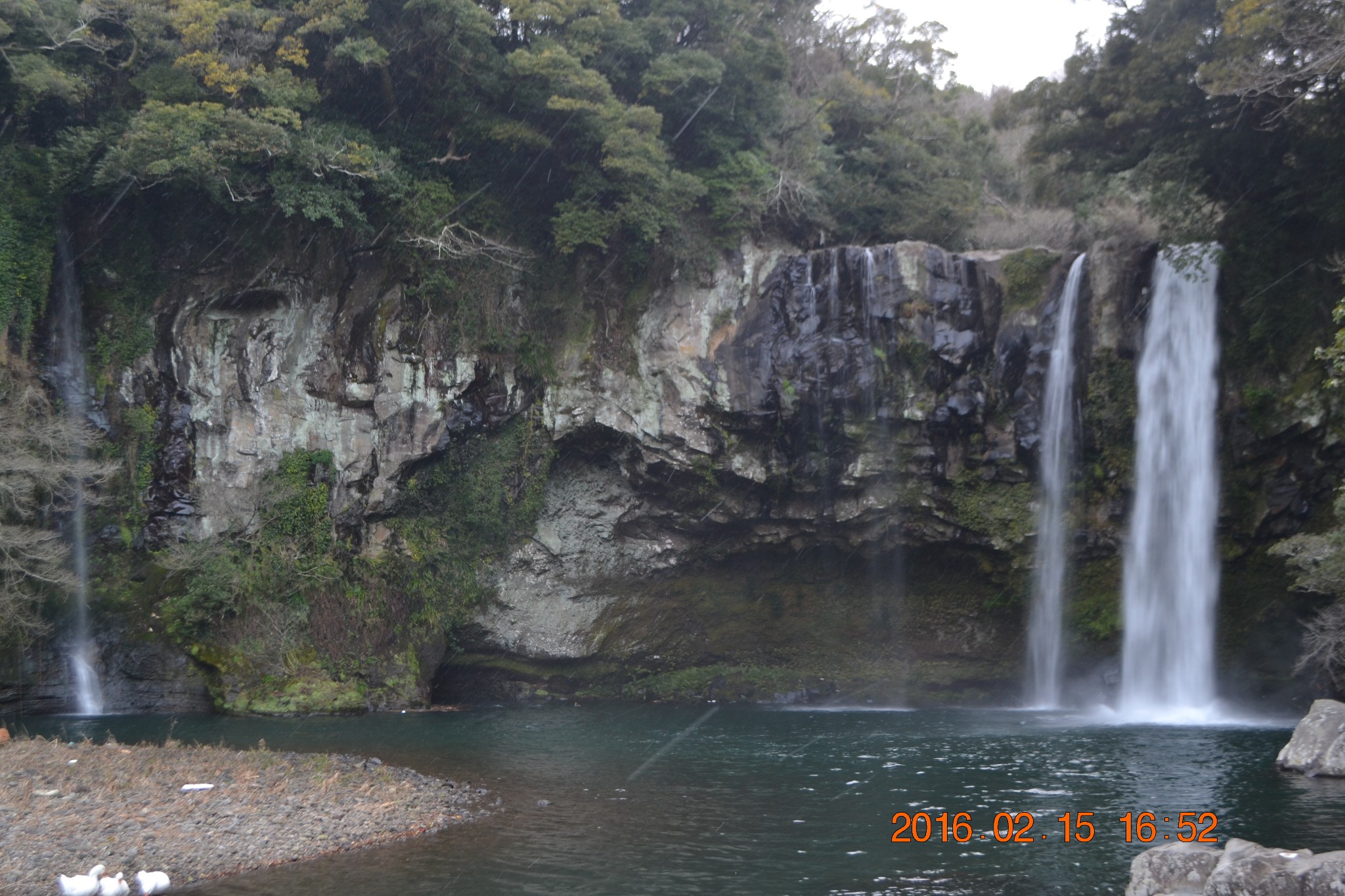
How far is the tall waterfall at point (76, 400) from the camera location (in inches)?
726

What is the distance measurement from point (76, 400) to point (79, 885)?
48.9 feet

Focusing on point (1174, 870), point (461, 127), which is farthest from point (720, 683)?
point (1174, 870)

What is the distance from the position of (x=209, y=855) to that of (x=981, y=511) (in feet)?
50.7

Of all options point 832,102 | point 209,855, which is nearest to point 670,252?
point 832,102

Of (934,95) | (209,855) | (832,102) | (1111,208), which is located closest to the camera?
(209,855)

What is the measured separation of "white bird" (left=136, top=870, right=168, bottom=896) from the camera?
7598 millimetres

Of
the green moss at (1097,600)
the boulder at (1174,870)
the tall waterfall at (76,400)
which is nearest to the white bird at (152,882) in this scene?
the boulder at (1174,870)

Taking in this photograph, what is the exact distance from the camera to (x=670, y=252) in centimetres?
2095

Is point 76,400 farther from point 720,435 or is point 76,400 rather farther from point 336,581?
point 720,435

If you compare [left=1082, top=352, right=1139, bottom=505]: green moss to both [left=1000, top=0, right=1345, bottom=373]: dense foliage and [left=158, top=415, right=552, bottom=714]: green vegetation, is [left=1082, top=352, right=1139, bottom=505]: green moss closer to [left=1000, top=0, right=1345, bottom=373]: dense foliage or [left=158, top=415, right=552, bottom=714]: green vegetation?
[left=1000, top=0, right=1345, bottom=373]: dense foliage

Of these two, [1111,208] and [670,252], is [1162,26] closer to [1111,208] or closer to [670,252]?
[1111,208]

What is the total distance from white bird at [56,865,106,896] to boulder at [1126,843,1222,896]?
300 inches
